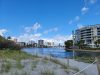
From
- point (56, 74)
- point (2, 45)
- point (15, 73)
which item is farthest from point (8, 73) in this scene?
point (2, 45)

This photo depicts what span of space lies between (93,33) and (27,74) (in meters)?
138

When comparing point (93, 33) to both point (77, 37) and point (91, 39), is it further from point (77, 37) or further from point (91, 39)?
point (77, 37)

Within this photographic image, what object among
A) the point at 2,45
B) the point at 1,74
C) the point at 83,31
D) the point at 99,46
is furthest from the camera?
the point at 83,31

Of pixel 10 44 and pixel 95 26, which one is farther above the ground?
pixel 95 26

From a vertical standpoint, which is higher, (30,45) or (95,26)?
(95,26)

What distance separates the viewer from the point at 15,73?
15.9 meters

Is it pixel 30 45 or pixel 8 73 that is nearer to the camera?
pixel 8 73

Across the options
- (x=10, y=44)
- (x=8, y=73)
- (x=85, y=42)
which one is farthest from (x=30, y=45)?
(x=8, y=73)

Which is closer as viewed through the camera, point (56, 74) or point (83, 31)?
point (56, 74)

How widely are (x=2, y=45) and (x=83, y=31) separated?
98.6 metres

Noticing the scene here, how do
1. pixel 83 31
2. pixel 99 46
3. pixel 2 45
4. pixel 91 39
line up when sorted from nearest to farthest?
1. pixel 2 45
2. pixel 99 46
3. pixel 91 39
4. pixel 83 31

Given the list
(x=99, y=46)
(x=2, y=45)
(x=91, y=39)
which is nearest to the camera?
(x=2, y=45)

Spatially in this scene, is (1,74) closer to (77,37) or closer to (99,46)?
(99,46)

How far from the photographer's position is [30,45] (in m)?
152
